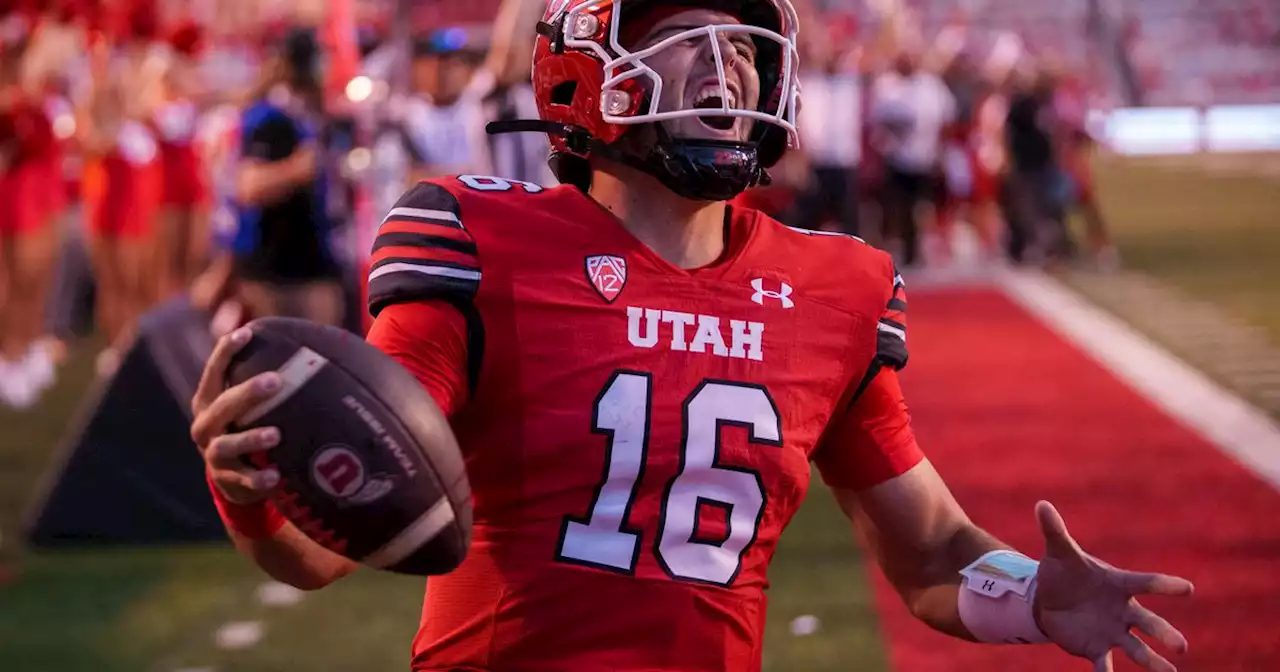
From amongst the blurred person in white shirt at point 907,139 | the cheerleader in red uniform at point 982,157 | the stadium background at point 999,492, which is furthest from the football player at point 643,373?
the cheerleader in red uniform at point 982,157

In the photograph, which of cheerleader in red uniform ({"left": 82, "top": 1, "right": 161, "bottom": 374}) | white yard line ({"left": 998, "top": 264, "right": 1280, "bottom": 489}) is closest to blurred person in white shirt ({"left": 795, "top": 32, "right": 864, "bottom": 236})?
white yard line ({"left": 998, "top": 264, "right": 1280, "bottom": 489})

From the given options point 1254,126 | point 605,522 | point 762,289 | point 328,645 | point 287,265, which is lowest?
point 1254,126

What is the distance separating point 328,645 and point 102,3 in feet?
22.3

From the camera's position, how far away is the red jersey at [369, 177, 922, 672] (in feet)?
7.33

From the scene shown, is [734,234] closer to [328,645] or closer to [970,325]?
[328,645]

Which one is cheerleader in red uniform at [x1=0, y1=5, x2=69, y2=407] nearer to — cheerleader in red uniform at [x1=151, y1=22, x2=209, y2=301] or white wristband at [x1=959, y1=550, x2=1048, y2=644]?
cheerleader in red uniform at [x1=151, y1=22, x2=209, y2=301]

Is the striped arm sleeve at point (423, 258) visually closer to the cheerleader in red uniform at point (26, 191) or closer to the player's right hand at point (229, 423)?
the player's right hand at point (229, 423)

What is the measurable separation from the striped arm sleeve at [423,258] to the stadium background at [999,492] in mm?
2669

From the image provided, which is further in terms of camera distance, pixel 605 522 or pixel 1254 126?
pixel 1254 126

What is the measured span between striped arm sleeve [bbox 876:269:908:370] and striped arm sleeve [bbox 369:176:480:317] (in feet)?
2.11

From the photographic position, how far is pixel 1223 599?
5.14 m

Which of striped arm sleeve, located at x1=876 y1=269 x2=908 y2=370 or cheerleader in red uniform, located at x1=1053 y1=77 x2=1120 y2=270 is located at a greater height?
A: striped arm sleeve, located at x1=876 y1=269 x2=908 y2=370

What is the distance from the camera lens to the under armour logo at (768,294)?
7.87 ft

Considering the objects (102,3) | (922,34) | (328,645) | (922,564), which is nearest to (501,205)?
(922,564)
